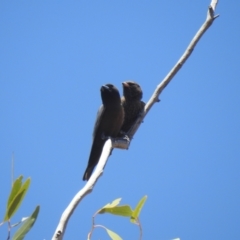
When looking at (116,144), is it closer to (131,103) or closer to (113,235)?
(113,235)

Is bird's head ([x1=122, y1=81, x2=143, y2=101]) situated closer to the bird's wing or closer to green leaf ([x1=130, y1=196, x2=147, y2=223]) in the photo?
the bird's wing

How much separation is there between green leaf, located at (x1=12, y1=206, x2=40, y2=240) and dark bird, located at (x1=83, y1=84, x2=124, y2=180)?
4.35 metres

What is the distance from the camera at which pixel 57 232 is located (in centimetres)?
153

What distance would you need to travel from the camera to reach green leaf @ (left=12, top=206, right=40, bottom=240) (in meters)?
1.69

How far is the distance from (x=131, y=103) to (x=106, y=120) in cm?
77

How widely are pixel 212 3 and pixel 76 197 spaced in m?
2.29

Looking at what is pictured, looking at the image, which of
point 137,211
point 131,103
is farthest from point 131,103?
point 137,211

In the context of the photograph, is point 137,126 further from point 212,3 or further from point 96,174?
point 96,174

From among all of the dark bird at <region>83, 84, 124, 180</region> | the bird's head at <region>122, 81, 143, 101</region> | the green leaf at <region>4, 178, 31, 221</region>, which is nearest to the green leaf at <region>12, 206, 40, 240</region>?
the green leaf at <region>4, 178, 31, 221</region>

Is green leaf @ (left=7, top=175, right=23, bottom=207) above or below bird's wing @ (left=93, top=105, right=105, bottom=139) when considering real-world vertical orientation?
below

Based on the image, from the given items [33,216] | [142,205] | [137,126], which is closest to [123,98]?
[137,126]

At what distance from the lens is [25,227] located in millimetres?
1723

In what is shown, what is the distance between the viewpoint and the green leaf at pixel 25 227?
1691 millimetres

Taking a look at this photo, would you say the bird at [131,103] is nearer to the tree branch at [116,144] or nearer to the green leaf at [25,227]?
the tree branch at [116,144]
